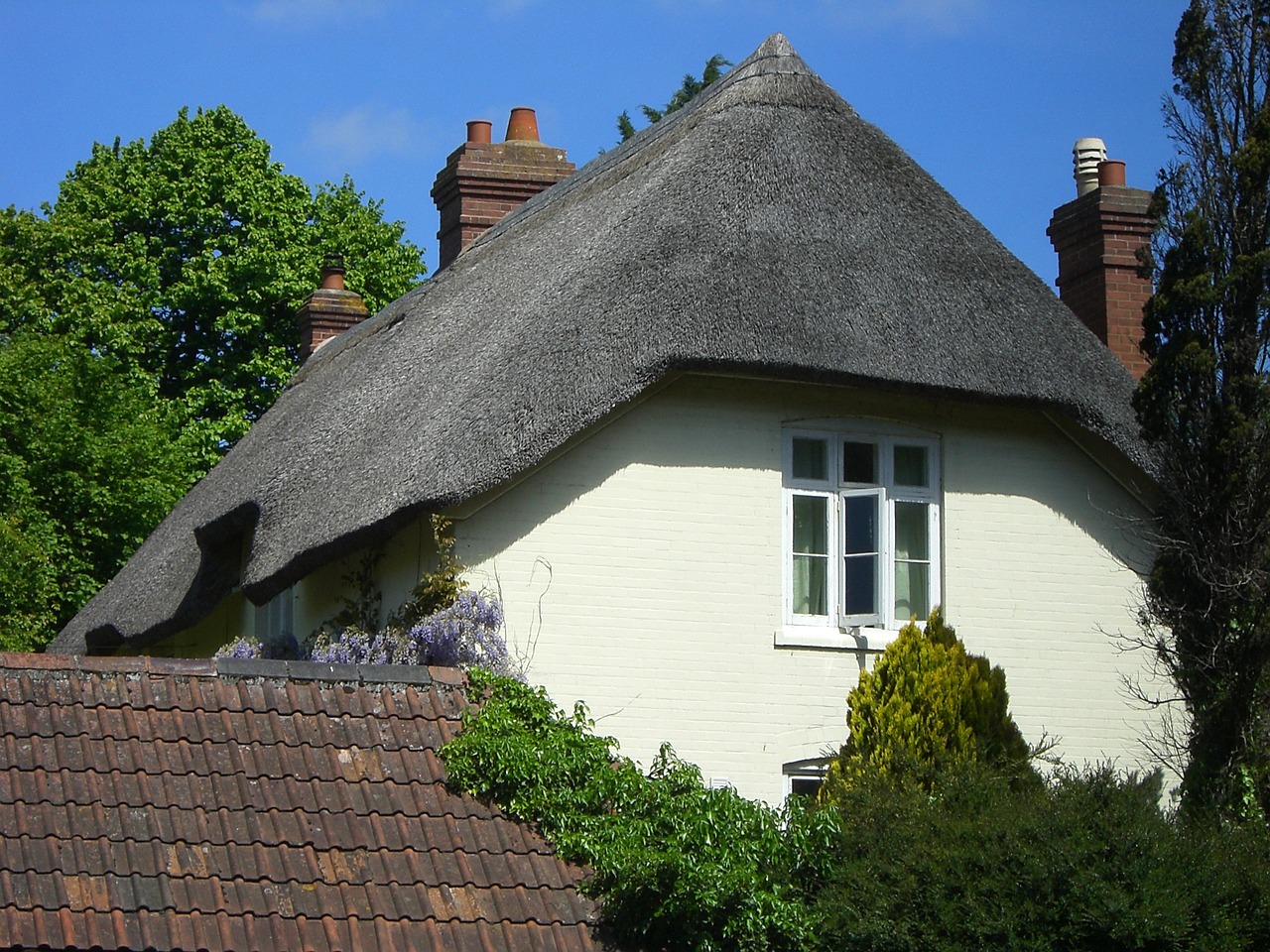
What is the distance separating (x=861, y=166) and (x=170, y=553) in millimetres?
8038

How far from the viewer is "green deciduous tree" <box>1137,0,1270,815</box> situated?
13430 mm

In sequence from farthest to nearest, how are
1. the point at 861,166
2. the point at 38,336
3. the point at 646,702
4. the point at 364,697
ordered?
the point at 38,336, the point at 861,166, the point at 646,702, the point at 364,697

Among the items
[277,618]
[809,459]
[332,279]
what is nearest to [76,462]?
[332,279]

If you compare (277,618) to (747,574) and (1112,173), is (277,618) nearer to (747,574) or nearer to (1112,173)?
(747,574)

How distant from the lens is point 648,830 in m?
10.9

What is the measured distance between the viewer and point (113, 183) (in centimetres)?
3300

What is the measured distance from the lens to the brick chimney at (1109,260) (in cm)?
1789

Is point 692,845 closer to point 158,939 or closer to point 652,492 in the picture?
point 158,939

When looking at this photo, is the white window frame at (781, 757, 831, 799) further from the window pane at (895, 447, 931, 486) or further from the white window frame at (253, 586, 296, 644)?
the white window frame at (253, 586, 296, 644)

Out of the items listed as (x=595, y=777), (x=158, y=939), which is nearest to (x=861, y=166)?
(x=595, y=777)

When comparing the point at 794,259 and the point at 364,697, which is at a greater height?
the point at 794,259

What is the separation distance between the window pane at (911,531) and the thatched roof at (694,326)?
3.36 feet

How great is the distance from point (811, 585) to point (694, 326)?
7.58 feet

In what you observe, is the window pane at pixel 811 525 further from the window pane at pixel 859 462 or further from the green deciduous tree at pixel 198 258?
the green deciduous tree at pixel 198 258
